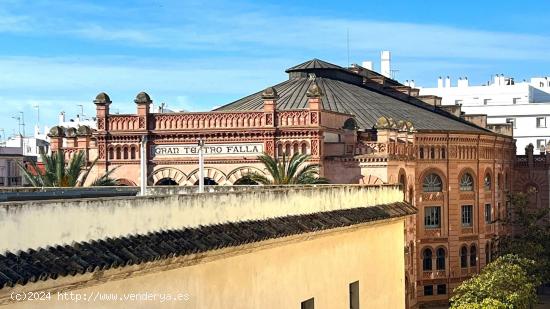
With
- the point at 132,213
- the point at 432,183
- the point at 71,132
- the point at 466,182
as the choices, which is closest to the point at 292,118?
the point at 71,132

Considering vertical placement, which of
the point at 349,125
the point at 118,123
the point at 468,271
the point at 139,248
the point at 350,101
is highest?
the point at 350,101

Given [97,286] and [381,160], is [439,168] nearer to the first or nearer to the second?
[381,160]

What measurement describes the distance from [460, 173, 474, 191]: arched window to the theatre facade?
69 millimetres

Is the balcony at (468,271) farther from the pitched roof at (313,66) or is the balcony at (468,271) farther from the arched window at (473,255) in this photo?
the pitched roof at (313,66)

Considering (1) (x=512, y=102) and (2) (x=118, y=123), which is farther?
(1) (x=512, y=102)

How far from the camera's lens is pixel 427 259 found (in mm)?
52594

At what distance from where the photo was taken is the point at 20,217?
1010cm

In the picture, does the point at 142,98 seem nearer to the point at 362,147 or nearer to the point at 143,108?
the point at 143,108

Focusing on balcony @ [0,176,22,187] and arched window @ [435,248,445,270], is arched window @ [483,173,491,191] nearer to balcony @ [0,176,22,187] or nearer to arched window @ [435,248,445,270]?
arched window @ [435,248,445,270]

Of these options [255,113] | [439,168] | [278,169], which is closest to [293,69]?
[439,168]

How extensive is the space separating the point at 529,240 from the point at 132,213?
44.5m

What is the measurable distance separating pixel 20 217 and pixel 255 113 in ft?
101

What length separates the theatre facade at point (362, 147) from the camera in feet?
133

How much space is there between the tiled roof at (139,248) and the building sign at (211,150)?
899 inches
